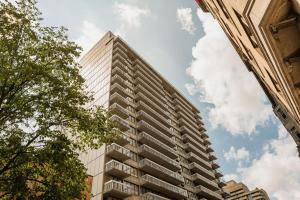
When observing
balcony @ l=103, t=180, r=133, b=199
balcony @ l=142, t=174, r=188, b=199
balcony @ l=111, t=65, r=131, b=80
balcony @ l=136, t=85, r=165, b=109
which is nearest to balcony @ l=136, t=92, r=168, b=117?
balcony @ l=136, t=85, r=165, b=109

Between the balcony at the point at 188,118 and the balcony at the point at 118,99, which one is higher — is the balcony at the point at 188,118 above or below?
above

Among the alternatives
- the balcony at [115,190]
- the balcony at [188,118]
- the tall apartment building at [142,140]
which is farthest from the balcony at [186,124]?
the balcony at [115,190]

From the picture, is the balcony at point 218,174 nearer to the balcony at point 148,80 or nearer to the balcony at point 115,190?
the balcony at point 148,80

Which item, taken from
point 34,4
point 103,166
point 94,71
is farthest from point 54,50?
point 94,71

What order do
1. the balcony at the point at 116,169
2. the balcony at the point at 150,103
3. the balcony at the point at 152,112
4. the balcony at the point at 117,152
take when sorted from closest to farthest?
the balcony at the point at 116,169
the balcony at the point at 117,152
the balcony at the point at 152,112
the balcony at the point at 150,103

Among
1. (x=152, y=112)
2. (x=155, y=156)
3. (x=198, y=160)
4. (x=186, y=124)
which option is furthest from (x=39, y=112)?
(x=186, y=124)

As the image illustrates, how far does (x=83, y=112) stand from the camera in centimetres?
1395

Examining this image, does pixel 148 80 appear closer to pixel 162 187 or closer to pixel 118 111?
pixel 118 111

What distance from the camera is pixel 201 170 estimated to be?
52.8 m

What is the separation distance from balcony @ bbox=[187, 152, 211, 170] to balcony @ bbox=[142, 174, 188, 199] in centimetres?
1349

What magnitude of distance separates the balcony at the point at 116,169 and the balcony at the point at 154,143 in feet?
26.3

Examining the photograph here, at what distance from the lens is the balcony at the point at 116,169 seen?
2926 centimetres

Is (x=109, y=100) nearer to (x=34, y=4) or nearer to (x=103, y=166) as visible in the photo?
(x=103, y=166)

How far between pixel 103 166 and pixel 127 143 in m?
5.78
